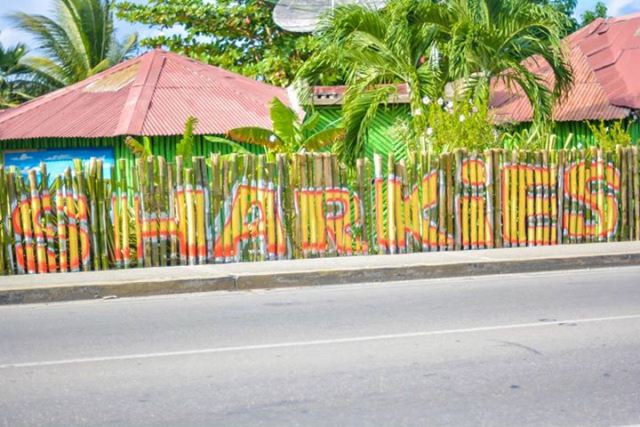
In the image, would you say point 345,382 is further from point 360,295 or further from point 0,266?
point 0,266

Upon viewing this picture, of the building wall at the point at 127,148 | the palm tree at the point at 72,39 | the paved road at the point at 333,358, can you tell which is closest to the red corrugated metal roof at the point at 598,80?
the building wall at the point at 127,148

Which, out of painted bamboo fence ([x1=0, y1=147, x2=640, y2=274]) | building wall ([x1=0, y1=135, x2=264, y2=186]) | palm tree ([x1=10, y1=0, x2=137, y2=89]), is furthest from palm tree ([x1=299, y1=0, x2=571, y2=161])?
palm tree ([x1=10, y1=0, x2=137, y2=89])

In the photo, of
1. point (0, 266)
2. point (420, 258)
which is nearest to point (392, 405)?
point (420, 258)

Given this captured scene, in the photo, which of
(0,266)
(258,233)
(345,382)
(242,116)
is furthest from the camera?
(242,116)

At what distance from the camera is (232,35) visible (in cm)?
2989

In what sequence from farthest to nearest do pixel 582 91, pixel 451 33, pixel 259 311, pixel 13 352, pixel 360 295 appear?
pixel 582 91 < pixel 451 33 < pixel 360 295 < pixel 259 311 < pixel 13 352

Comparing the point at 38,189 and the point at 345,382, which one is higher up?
the point at 38,189

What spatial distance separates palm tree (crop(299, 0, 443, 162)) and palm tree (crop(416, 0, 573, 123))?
30 cm

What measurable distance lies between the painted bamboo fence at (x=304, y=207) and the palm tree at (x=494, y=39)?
2.00m

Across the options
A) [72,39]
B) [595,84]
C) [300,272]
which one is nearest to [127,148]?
[300,272]

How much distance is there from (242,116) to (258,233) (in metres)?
7.79

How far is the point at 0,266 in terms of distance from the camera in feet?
39.0

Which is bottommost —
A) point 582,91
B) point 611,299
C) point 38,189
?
point 611,299

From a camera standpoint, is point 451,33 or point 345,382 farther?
point 451,33
